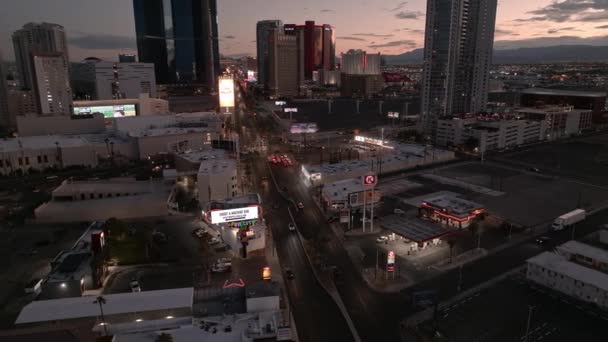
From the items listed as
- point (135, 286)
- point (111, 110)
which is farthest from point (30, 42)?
point (135, 286)

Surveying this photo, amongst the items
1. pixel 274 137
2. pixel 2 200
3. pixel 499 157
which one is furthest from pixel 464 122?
pixel 2 200

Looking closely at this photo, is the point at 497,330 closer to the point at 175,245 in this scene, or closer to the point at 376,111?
the point at 175,245

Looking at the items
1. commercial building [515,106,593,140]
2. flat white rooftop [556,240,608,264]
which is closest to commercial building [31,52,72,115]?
flat white rooftop [556,240,608,264]

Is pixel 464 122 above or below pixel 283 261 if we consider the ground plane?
above

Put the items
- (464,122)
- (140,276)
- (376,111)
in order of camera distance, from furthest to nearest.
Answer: (376,111) → (464,122) → (140,276)

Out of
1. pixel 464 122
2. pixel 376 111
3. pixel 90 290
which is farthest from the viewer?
pixel 376 111
